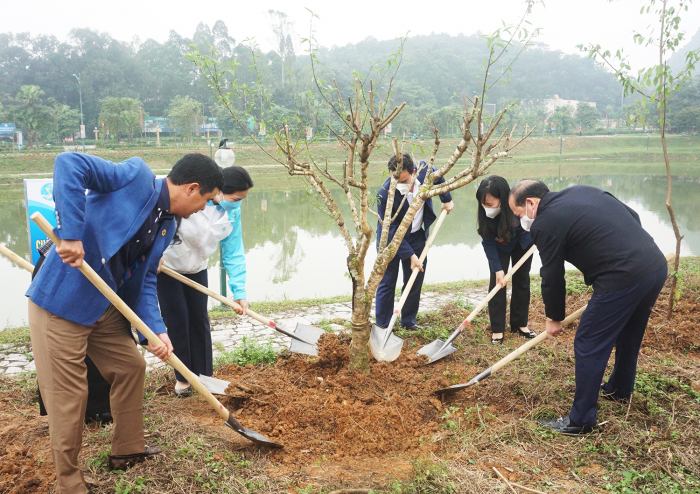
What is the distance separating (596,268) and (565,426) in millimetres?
990

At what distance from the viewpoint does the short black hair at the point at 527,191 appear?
3129mm

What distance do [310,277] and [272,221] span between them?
18.8 ft

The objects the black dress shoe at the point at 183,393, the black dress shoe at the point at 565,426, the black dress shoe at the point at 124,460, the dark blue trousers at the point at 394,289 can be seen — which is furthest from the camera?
the dark blue trousers at the point at 394,289

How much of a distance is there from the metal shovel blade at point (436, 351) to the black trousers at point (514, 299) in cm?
62

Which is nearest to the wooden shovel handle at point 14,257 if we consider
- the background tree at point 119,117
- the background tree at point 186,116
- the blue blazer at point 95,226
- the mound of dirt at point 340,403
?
the blue blazer at point 95,226

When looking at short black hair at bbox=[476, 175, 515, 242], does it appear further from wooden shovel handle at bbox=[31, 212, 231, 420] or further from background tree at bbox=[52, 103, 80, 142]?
background tree at bbox=[52, 103, 80, 142]

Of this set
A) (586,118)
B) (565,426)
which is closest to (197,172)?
(565,426)

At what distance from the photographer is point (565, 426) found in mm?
3008

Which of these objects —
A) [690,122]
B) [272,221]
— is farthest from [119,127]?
[690,122]

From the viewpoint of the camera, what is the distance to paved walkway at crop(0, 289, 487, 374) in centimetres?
436

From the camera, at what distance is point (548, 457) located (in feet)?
8.93

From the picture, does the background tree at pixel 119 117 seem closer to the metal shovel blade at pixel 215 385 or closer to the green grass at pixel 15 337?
the green grass at pixel 15 337

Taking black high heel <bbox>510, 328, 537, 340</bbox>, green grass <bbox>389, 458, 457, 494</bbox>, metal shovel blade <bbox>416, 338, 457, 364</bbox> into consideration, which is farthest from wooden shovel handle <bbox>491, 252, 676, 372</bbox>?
black high heel <bbox>510, 328, 537, 340</bbox>

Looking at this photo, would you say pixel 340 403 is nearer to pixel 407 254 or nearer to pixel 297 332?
pixel 297 332
